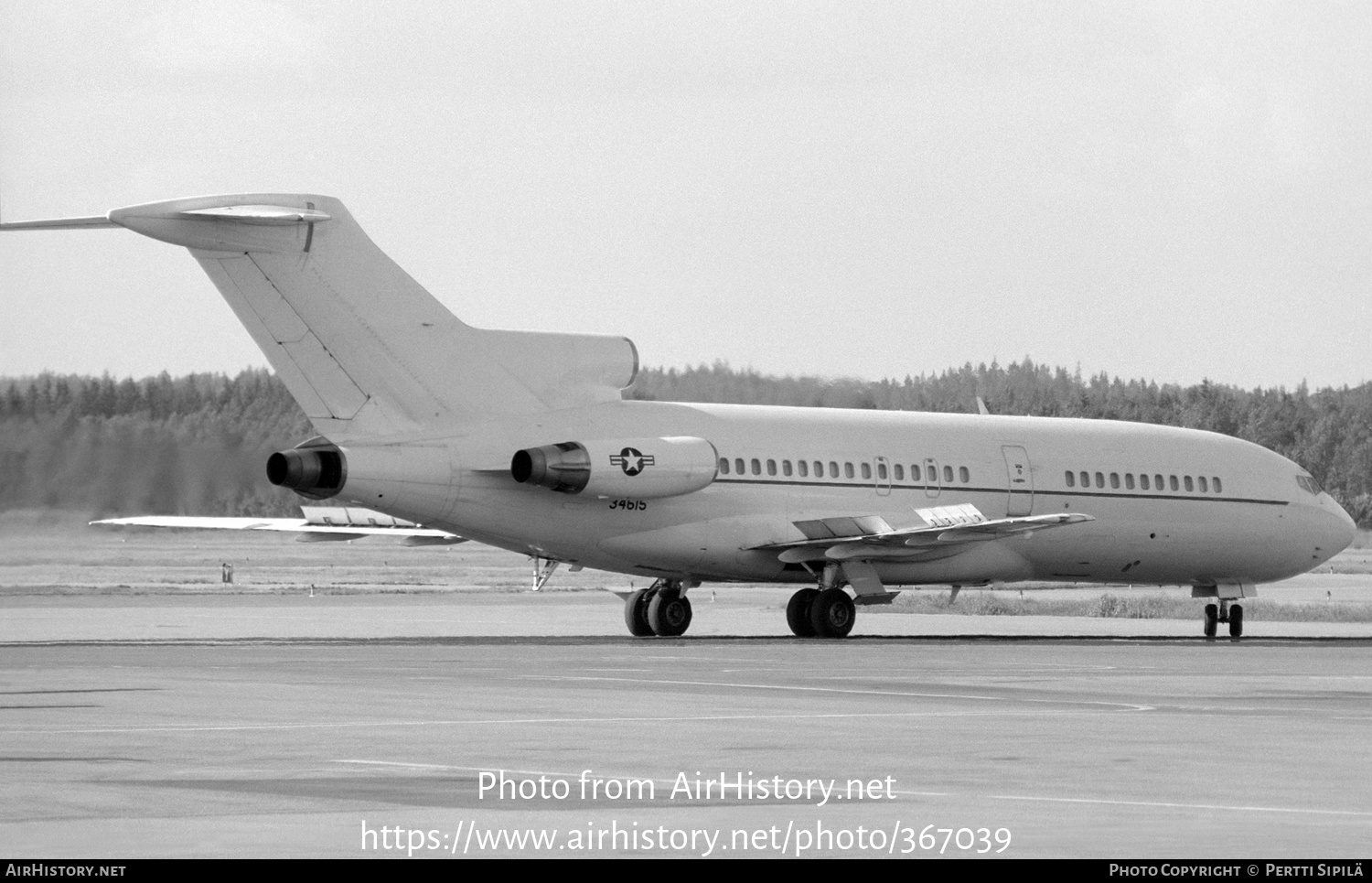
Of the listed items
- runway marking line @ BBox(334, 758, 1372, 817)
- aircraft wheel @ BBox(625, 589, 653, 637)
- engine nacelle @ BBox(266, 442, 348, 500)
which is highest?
engine nacelle @ BBox(266, 442, 348, 500)

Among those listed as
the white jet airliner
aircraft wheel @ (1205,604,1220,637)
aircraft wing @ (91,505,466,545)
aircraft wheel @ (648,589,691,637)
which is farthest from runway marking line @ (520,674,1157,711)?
aircraft wheel @ (1205,604,1220,637)

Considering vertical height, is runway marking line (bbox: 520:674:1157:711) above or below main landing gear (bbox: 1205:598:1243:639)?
below

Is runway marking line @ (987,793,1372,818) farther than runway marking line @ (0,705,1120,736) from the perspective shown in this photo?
No

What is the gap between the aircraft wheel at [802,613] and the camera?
37.7 m

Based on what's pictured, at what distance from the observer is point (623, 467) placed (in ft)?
116

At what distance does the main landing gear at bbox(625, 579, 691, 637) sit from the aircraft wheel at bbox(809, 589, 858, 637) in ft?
7.58

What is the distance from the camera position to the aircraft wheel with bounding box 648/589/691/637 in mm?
38500

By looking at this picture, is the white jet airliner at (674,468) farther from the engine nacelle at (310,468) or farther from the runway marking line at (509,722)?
the runway marking line at (509,722)

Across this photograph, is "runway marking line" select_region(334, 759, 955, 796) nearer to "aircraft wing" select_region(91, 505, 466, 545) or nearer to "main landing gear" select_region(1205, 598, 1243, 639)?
"aircraft wing" select_region(91, 505, 466, 545)

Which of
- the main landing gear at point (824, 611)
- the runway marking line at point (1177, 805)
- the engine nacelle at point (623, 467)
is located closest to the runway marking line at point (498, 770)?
the runway marking line at point (1177, 805)

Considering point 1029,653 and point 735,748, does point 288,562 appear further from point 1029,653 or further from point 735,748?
point 735,748

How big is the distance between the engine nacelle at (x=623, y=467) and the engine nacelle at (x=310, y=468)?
8.91 ft

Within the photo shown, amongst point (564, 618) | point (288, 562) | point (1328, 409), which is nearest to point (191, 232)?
point (564, 618)

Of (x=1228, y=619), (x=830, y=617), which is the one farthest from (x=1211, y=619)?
(x=830, y=617)
